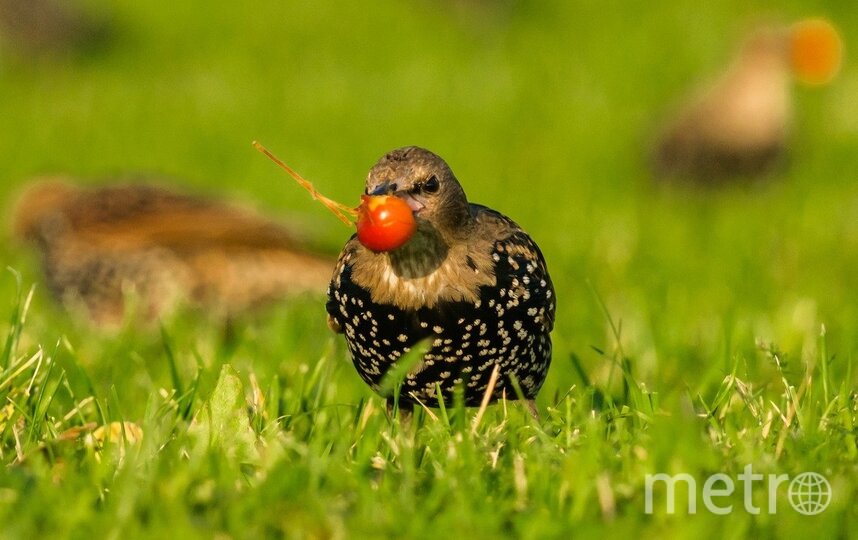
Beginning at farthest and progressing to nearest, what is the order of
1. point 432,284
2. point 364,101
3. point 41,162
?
point 364,101 → point 41,162 → point 432,284

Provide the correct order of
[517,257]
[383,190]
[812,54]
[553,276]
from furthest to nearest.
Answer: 1. [812,54]
2. [553,276]
3. [517,257]
4. [383,190]

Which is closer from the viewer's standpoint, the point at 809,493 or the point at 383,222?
the point at 809,493

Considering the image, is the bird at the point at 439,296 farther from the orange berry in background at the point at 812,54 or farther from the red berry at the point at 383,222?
the orange berry in background at the point at 812,54

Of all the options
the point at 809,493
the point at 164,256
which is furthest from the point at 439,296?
the point at 164,256

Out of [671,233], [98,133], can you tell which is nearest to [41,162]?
[98,133]

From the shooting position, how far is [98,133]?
1242cm

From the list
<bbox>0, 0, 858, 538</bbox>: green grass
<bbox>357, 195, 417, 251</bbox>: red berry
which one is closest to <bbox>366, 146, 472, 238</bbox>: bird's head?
<bbox>357, 195, 417, 251</bbox>: red berry

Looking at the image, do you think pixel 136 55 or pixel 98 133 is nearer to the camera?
pixel 98 133

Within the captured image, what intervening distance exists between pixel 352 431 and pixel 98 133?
9.38 metres

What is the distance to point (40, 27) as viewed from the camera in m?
15.9

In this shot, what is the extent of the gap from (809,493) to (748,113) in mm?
9096

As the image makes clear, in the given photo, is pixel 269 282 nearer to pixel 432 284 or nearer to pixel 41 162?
pixel 432 284

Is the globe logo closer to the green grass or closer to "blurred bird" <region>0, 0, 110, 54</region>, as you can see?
the green grass

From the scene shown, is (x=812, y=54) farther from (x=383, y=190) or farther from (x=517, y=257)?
(x=383, y=190)
